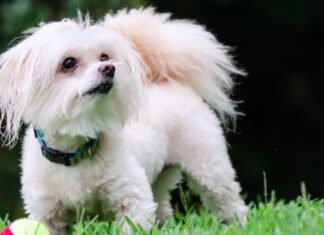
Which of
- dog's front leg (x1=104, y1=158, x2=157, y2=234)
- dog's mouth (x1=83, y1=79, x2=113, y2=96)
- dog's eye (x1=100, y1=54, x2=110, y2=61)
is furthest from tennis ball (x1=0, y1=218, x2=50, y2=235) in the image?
dog's eye (x1=100, y1=54, x2=110, y2=61)

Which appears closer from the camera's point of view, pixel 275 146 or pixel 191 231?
pixel 191 231

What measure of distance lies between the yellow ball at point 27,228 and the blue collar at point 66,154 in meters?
0.56

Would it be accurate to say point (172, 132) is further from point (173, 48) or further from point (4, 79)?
point (4, 79)

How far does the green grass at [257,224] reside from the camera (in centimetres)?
504

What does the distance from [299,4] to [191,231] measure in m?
7.62

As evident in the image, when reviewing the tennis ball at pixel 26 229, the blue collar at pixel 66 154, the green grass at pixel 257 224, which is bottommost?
the green grass at pixel 257 224

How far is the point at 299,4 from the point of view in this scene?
1252 cm

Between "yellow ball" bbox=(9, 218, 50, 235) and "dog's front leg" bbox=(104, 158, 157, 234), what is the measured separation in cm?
62

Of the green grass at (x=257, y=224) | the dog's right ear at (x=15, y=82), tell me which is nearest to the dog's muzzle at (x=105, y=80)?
the dog's right ear at (x=15, y=82)

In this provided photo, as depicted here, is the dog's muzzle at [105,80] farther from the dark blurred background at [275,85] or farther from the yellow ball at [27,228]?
the dark blurred background at [275,85]

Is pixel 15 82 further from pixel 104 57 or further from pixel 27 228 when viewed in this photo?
pixel 27 228

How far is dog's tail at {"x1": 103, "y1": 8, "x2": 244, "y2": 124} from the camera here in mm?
7027

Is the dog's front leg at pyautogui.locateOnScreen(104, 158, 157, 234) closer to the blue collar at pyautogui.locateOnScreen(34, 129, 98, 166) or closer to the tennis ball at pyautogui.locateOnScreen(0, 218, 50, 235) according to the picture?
the blue collar at pyautogui.locateOnScreen(34, 129, 98, 166)

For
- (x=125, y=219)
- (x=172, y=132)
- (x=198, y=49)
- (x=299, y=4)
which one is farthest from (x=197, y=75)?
(x=299, y=4)
